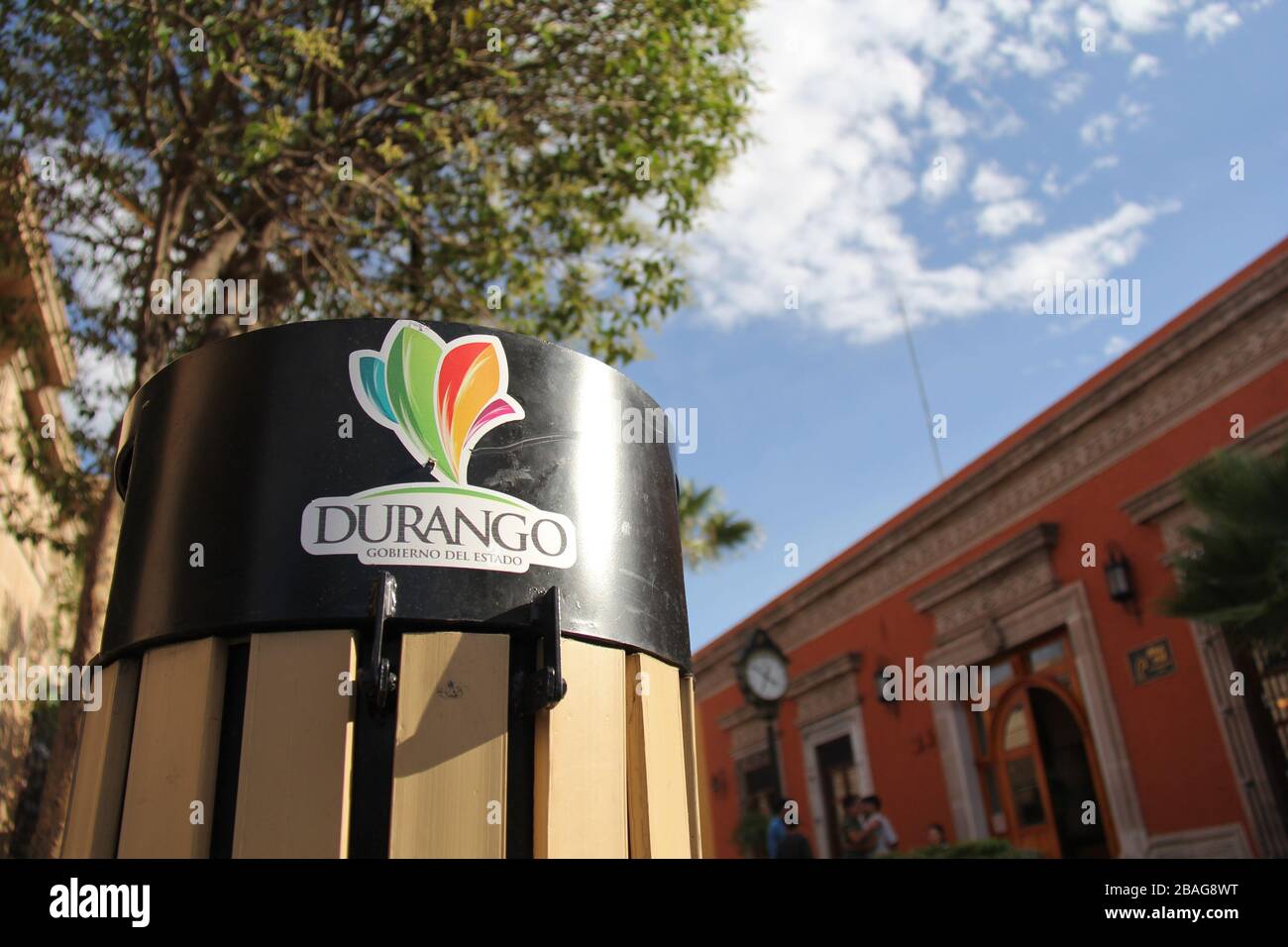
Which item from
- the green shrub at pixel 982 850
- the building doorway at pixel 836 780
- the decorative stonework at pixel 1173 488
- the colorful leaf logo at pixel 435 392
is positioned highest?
the decorative stonework at pixel 1173 488

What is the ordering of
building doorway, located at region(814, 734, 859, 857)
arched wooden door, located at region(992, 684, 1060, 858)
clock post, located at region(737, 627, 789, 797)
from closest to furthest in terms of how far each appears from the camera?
arched wooden door, located at region(992, 684, 1060, 858) → clock post, located at region(737, 627, 789, 797) → building doorway, located at region(814, 734, 859, 857)

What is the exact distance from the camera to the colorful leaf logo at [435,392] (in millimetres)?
1714

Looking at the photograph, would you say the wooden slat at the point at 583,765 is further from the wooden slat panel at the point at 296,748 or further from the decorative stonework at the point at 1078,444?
the decorative stonework at the point at 1078,444

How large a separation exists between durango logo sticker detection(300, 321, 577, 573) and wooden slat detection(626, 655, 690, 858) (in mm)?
256

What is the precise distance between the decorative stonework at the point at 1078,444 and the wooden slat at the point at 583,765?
9.30m

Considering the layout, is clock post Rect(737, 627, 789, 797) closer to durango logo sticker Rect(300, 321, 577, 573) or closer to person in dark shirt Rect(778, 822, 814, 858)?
person in dark shirt Rect(778, 822, 814, 858)

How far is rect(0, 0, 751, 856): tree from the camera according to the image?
24.6ft

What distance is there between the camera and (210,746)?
1.54m

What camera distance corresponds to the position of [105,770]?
1631mm

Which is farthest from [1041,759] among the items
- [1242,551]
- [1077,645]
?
[1242,551]

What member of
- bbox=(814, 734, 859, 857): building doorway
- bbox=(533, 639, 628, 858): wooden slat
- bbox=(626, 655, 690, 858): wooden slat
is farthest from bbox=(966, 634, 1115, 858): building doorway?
bbox=(533, 639, 628, 858): wooden slat

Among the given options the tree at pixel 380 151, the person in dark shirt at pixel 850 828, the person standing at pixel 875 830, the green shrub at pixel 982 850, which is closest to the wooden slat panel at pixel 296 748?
the tree at pixel 380 151

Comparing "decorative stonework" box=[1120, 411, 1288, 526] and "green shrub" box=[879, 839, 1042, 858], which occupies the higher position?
"decorative stonework" box=[1120, 411, 1288, 526]
